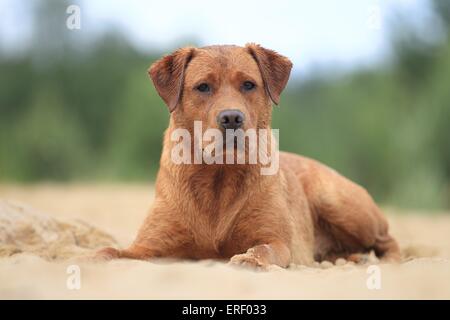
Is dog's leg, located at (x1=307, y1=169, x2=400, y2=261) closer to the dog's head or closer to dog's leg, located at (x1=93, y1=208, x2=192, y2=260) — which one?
the dog's head

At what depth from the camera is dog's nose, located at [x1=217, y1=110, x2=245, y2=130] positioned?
17.5 feet

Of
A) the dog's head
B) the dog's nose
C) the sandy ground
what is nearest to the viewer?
the sandy ground

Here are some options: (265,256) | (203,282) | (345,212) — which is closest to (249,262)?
(265,256)

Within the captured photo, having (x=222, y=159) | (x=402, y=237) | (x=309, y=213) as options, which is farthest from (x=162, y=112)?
(x=222, y=159)

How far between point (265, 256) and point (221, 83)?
56.9 inches

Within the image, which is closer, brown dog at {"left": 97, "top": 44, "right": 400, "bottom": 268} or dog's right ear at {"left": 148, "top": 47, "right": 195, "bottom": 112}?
brown dog at {"left": 97, "top": 44, "right": 400, "bottom": 268}

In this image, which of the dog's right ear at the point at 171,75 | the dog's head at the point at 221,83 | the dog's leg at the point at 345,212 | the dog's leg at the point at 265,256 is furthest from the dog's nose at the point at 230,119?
the dog's leg at the point at 345,212

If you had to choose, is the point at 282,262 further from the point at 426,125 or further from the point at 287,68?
the point at 426,125

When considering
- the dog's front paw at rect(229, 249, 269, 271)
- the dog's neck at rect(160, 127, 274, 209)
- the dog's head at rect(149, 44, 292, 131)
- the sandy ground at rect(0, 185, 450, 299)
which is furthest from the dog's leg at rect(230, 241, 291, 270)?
the dog's head at rect(149, 44, 292, 131)

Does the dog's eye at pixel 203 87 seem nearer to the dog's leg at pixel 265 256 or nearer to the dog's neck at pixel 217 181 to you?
the dog's neck at pixel 217 181

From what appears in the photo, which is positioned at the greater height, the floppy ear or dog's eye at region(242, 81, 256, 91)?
the floppy ear

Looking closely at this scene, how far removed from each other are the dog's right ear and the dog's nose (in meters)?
0.71

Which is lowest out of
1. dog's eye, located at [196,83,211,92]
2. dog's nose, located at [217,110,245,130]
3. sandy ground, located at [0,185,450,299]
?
sandy ground, located at [0,185,450,299]

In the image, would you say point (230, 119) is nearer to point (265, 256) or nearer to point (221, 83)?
point (221, 83)
